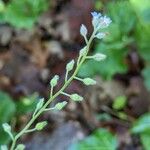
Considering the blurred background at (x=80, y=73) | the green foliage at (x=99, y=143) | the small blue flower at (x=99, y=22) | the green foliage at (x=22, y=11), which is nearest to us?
the small blue flower at (x=99, y=22)

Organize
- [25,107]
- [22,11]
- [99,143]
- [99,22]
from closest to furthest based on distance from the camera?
[99,22], [99,143], [25,107], [22,11]

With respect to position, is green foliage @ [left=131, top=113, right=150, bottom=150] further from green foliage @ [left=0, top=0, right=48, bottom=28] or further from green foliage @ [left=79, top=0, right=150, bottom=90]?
green foliage @ [left=0, top=0, right=48, bottom=28]

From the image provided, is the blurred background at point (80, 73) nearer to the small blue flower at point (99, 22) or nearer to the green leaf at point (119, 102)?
the green leaf at point (119, 102)

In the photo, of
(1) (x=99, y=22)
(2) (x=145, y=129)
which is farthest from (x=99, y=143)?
(1) (x=99, y=22)

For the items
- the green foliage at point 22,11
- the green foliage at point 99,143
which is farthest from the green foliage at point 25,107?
the green foliage at point 22,11

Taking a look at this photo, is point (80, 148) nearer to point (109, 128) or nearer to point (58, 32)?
point (109, 128)

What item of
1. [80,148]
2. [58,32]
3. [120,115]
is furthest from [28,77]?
[80,148]

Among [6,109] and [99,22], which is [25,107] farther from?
[99,22]
